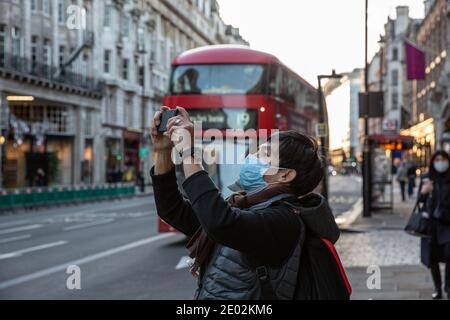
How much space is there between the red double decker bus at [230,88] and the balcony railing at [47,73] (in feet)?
69.1

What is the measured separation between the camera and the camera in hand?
240 centimetres

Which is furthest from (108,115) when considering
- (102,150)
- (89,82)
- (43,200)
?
(43,200)

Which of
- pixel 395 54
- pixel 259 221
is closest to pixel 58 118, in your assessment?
pixel 259 221

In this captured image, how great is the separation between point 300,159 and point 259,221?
313 mm

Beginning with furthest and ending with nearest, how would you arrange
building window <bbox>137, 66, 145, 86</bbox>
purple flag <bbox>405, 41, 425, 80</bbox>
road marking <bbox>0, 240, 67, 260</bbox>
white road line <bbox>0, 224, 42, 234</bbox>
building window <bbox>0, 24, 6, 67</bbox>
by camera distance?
building window <bbox>137, 66, 145, 86</bbox>
building window <bbox>0, 24, 6, 67</bbox>
purple flag <bbox>405, 41, 425, 80</bbox>
white road line <bbox>0, 224, 42, 234</bbox>
road marking <bbox>0, 240, 67, 260</bbox>

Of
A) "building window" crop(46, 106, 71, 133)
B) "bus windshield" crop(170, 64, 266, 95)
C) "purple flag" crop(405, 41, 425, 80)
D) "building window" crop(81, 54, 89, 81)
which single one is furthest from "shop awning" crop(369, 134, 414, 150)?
"building window" crop(46, 106, 71, 133)

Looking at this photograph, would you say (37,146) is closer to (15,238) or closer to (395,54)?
(15,238)

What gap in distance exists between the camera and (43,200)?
29422 millimetres

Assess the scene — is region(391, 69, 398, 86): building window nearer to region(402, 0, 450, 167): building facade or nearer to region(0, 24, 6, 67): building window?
region(402, 0, 450, 167): building facade

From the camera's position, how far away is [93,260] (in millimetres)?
12531

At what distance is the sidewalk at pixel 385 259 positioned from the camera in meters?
8.70

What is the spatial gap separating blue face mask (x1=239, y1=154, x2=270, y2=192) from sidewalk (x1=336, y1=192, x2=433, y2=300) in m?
5.61
